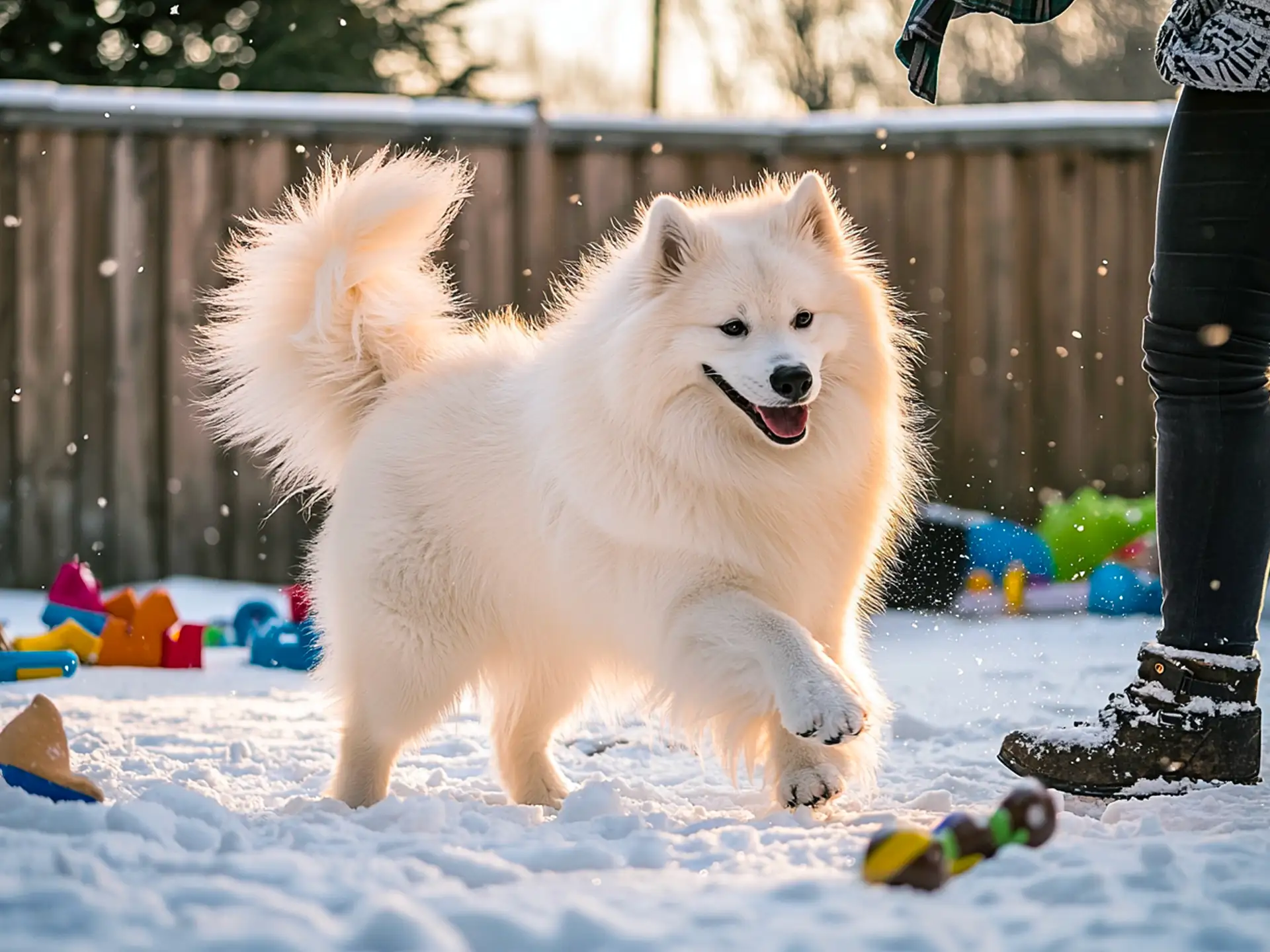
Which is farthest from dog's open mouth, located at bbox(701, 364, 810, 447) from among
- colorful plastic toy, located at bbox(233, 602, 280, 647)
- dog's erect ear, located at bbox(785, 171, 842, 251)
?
colorful plastic toy, located at bbox(233, 602, 280, 647)

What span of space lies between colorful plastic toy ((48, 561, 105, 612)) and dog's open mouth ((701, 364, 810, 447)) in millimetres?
3223

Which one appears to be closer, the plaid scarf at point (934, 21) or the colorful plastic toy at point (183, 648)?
the plaid scarf at point (934, 21)

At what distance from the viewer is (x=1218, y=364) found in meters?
2.45

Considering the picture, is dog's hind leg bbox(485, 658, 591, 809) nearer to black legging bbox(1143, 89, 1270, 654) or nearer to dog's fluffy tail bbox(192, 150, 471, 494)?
dog's fluffy tail bbox(192, 150, 471, 494)

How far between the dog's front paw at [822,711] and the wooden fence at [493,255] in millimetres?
4344

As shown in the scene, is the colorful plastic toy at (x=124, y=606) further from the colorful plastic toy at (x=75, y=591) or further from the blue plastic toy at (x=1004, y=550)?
the blue plastic toy at (x=1004, y=550)

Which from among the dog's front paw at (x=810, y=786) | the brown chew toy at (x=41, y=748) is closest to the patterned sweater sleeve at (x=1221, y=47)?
the dog's front paw at (x=810, y=786)

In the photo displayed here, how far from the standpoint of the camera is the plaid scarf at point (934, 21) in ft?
9.04

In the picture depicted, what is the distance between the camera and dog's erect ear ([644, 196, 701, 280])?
284 cm

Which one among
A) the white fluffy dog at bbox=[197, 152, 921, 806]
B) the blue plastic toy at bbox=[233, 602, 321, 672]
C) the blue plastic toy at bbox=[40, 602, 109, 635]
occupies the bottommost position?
the blue plastic toy at bbox=[233, 602, 321, 672]

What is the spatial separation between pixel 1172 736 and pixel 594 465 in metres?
1.19

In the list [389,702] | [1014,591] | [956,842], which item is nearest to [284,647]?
[389,702]

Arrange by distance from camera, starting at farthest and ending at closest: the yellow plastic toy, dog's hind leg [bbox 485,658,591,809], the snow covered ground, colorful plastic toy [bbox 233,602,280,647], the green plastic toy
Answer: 1. the green plastic toy
2. the yellow plastic toy
3. colorful plastic toy [bbox 233,602,280,647]
4. dog's hind leg [bbox 485,658,591,809]
5. the snow covered ground

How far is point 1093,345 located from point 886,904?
5.35m
